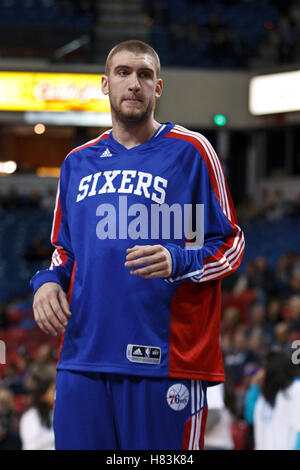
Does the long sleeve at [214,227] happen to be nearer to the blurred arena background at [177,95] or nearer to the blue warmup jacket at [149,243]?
the blue warmup jacket at [149,243]

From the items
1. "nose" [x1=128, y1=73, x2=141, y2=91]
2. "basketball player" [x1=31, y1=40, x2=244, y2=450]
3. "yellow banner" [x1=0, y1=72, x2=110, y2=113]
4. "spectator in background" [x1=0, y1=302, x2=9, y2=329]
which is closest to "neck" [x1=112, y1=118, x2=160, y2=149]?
"basketball player" [x1=31, y1=40, x2=244, y2=450]

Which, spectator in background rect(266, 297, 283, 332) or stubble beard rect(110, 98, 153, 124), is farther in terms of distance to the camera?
spectator in background rect(266, 297, 283, 332)

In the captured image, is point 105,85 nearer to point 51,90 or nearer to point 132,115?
point 132,115

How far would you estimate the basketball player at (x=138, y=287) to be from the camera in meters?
2.34

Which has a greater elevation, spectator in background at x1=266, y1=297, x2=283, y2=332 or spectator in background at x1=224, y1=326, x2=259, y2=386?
spectator in background at x1=266, y1=297, x2=283, y2=332

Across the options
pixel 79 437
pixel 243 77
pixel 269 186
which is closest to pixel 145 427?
pixel 79 437

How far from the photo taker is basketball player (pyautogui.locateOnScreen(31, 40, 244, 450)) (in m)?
2.34

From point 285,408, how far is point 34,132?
621 inches

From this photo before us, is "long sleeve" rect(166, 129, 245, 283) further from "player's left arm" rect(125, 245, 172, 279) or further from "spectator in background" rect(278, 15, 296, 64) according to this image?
"spectator in background" rect(278, 15, 296, 64)

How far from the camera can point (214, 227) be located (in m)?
2.46

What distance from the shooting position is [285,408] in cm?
454

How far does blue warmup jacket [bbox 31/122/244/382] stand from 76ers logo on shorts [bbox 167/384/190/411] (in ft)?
0.12

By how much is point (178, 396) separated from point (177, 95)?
45.3 feet

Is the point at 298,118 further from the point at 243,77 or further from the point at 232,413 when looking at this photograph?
the point at 232,413
